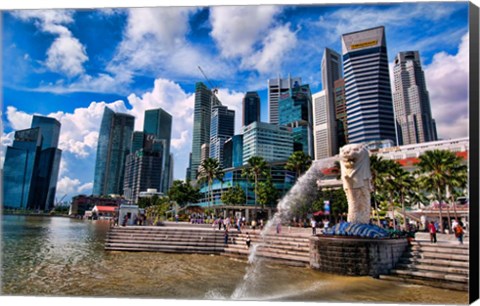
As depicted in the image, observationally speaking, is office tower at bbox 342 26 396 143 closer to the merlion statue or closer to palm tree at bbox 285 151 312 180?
palm tree at bbox 285 151 312 180

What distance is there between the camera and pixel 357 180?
59.7ft

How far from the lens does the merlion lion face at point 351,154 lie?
58.9 feet

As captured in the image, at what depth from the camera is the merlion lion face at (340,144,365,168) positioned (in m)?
17.9

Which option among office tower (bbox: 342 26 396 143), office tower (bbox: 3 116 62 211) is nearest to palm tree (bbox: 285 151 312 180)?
office tower (bbox: 3 116 62 211)

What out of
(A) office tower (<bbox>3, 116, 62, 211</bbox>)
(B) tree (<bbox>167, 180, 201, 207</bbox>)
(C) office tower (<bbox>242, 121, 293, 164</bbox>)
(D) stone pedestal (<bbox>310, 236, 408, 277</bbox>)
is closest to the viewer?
(D) stone pedestal (<bbox>310, 236, 408, 277</bbox>)

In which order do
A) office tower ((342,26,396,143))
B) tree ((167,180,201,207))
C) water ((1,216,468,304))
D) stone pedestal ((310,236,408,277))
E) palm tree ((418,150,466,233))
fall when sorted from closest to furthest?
1. water ((1,216,468,304))
2. stone pedestal ((310,236,408,277))
3. palm tree ((418,150,466,233))
4. tree ((167,180,201,207))
5. office tower ((342,26,396,143))

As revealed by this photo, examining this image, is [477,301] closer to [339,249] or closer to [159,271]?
[339,249]

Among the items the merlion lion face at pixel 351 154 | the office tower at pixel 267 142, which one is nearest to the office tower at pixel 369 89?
the office tower at pixel 267 142

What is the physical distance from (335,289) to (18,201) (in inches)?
6629

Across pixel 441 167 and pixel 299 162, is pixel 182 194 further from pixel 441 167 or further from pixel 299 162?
pixel 441 167

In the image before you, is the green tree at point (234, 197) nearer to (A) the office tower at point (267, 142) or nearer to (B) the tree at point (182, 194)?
(B) the tree at point (182, 194)

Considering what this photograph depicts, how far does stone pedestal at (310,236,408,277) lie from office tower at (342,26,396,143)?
152907 mm

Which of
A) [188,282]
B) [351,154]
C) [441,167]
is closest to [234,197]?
[441,167]

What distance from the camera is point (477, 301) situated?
35.7 feet
